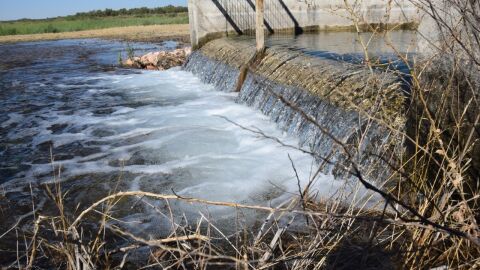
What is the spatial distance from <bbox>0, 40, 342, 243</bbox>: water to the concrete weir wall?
1.02 feet

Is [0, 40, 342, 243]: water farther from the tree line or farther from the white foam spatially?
the tree line

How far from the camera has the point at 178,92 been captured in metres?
10.8

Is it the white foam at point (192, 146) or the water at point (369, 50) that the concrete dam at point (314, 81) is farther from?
the white foam at point (192, 146)

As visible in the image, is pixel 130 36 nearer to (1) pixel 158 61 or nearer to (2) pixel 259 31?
(1) pixel 158 61

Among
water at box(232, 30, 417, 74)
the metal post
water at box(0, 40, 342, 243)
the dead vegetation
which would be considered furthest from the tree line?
the dead vegetation

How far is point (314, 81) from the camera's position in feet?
20.6

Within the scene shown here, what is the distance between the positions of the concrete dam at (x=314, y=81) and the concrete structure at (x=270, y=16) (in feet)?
0.12

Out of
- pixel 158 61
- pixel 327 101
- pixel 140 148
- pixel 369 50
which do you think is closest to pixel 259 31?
pixel 369 50

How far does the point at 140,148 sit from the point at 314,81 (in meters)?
3.04

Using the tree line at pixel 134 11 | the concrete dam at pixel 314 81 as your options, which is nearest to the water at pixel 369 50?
the concrete dam at pixel 314 81

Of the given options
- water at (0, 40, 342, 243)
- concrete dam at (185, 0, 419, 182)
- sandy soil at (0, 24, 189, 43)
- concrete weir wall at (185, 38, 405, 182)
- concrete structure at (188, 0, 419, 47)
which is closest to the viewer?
concrete dam at (185, 0, 419, 182)

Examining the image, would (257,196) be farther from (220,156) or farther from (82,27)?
(82,27)

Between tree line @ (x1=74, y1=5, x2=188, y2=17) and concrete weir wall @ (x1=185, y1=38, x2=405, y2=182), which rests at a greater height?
tree line @ (x1=74, y1=5, x2=188, y2=17)

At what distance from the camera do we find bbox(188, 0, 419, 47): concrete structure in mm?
14242
